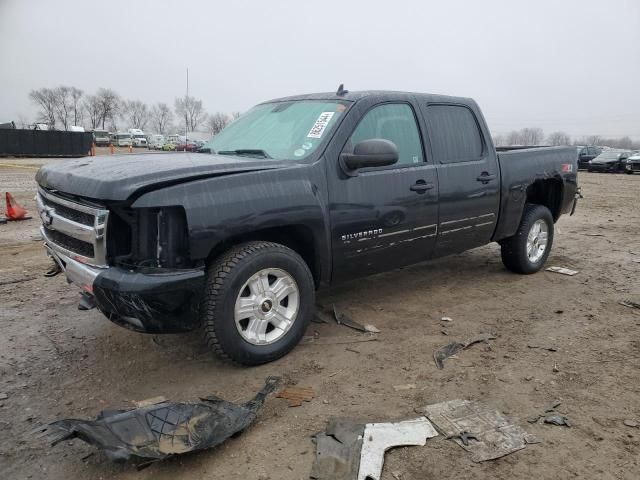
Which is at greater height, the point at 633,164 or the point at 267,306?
the point at 633,164

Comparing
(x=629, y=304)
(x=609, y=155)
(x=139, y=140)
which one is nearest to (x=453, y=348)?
(x=629, y=304)

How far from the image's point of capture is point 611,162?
27.0 meters

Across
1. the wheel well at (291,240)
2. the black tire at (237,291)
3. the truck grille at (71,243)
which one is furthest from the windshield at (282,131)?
the truck grille at (71,243)

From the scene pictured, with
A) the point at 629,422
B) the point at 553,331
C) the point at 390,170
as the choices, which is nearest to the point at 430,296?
the point at 553,331

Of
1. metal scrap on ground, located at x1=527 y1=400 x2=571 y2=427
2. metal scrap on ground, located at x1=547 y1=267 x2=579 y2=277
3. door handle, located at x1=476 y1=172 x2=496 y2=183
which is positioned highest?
door handle, located at x1=476 y1=172 x2=496 y2=183

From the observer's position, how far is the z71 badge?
3701 millimetres

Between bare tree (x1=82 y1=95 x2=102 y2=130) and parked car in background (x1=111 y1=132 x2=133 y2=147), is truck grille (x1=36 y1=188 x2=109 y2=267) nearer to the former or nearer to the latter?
parked car in background (x1=111 y1=132 x2=133 y2=147)

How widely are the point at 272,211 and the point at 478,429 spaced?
1.77 metres

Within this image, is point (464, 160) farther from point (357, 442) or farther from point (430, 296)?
point (357, 442)

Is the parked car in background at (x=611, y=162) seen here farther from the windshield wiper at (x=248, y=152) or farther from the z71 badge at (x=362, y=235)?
the windshield wiper at (x=248, y=152)

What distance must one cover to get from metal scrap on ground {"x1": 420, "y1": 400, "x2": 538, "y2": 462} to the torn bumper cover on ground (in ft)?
0.34

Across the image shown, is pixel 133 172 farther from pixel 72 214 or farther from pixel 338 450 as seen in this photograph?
pixel 338 450

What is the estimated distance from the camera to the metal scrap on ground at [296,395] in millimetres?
2979

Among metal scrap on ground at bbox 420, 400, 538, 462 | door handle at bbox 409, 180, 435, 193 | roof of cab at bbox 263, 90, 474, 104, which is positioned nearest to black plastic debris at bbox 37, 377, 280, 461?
metal scrap on ground at bbox 420, 400, 538, 462
